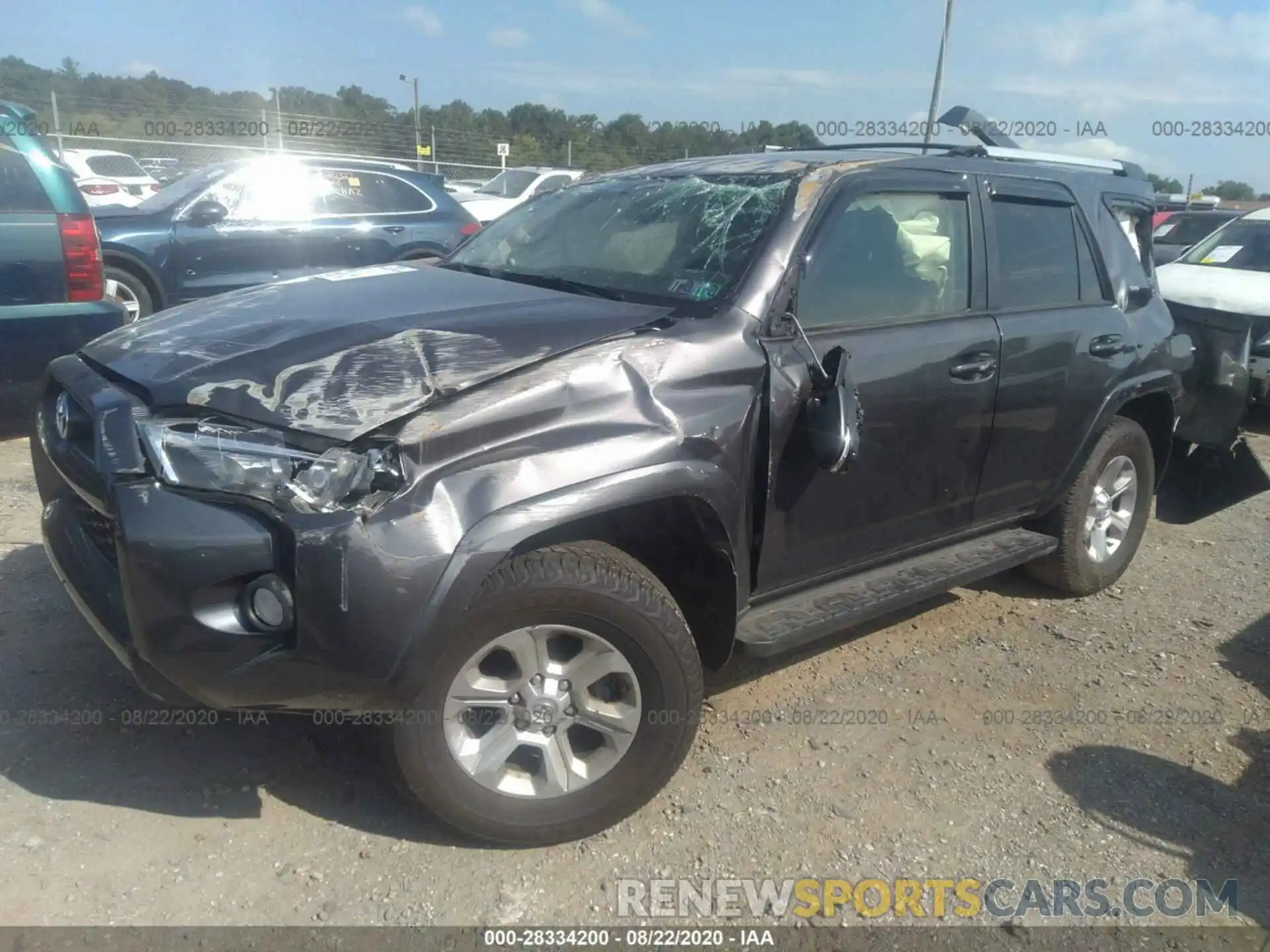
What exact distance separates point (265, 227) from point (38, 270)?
2.93 metres

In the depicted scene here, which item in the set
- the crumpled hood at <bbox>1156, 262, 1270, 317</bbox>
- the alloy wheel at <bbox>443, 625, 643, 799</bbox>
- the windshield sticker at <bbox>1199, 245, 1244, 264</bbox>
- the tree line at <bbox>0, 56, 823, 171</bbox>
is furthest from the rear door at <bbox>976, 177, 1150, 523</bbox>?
the tree line at <bbox>0, 56, 823, 171</bbox>

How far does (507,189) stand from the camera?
17.4m

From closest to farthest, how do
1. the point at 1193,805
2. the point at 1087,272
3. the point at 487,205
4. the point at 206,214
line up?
the point at 1193,805
the point at 1087,272
the point at 206,214
the point at 487,205

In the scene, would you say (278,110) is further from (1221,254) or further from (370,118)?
(1221,254)

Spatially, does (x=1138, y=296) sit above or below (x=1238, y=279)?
above

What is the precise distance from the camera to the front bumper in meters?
2.25

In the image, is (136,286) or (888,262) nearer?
(888,262)

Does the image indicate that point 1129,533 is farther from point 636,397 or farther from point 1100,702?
point 636,397

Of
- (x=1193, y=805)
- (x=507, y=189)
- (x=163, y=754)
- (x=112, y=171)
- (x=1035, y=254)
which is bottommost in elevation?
(x=1193, y=805)

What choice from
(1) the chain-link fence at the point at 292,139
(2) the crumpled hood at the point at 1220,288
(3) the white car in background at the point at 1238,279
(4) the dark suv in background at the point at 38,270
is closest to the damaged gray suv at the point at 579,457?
(4) the dark suv in background at the point at 38,270

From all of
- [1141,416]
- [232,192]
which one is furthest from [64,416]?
[232,192]

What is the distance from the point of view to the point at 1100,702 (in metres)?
3.72

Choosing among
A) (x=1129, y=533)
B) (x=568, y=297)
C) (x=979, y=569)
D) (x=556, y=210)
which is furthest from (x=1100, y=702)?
(x=556, y=210)

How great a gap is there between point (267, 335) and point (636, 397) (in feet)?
3.33
